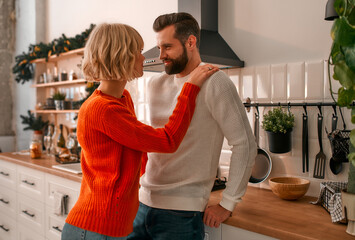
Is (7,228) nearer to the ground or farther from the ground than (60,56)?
nearer to the ground

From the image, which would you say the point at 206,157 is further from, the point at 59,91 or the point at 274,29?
the point at 59,91

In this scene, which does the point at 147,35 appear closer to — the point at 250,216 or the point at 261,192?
the point at 261,192

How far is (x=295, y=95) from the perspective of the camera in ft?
5.85

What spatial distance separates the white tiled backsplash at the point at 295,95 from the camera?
5.54ft

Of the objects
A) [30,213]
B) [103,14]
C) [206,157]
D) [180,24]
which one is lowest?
[30,213]

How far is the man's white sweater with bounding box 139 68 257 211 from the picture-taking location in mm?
1240

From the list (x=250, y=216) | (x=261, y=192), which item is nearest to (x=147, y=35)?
(x=261, y=192)

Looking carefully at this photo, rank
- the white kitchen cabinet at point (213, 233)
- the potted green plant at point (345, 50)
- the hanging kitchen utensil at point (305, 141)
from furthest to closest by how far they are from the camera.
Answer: the hanging kitchen utensil at point (305, 141)
the white kitchen cabinet at point (213, 233)
the potted green plant at point (345, 50)

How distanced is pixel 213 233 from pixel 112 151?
2.04ft

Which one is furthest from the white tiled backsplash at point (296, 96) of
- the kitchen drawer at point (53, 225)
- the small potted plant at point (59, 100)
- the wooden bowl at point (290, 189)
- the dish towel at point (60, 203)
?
the small potted plant at point (59, 100)

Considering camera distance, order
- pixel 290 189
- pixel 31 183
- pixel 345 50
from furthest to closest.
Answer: pixel 31 183
pixel 290 189
pixel 345 50

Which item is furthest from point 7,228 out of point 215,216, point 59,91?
point 215,216

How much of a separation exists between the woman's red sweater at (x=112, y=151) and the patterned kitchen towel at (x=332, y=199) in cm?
66

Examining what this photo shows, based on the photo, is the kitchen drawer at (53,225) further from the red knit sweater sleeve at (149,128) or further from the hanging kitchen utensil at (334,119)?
the hanging kitchen utensil at (334,119)
